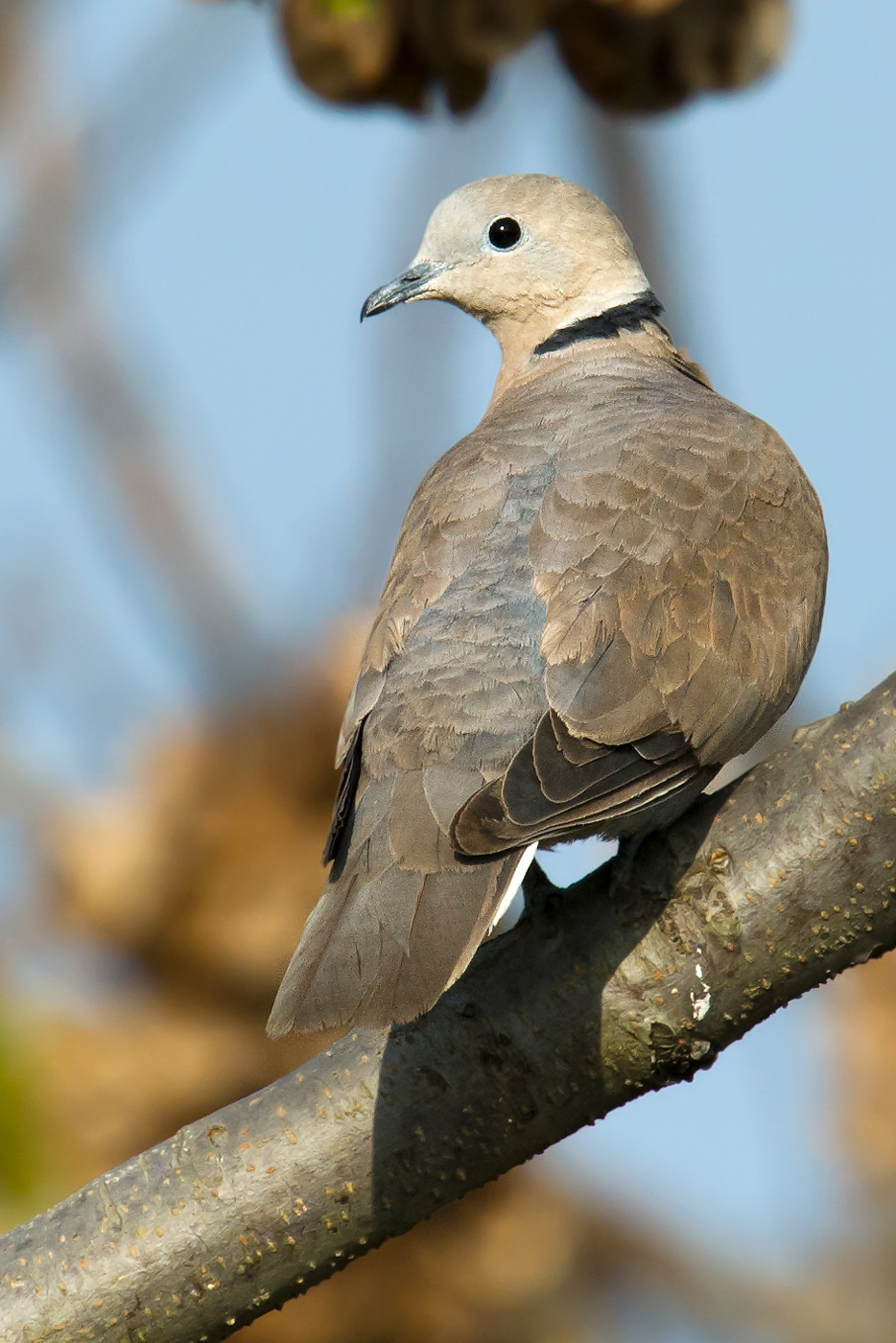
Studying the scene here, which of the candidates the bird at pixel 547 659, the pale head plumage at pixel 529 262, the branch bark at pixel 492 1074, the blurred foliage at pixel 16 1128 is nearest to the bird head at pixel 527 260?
the pale head plumage at pixel 529 262

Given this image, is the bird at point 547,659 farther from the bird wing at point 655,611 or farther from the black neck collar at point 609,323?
the black neck collar at point 609,323

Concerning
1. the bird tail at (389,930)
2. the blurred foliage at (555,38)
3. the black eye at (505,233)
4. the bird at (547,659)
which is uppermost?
the blurred foliage at (555,38)

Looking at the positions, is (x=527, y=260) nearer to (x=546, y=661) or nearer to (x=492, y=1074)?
(x=546, y=661)

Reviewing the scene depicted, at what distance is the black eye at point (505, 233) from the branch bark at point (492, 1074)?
2194 millimetres

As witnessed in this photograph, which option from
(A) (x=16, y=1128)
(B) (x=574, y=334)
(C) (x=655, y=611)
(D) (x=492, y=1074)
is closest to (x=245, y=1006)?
(A) (x=16, y=1128)

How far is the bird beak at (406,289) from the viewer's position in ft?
14.8

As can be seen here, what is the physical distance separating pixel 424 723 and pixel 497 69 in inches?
59.9

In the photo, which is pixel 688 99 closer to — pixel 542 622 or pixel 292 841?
pixel 542 622

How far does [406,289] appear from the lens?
15.0 feet

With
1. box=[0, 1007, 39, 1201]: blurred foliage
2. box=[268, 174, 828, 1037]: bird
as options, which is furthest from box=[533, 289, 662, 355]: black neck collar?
box=[0, 1007, 39, 1201]: blurred foliage

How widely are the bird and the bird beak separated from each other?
2.35ft

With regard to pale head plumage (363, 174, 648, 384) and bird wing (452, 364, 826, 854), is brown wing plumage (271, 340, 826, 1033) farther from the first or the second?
pale head plumage (363, 174, 648, 384)

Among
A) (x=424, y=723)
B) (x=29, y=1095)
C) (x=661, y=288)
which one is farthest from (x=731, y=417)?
(x=29, y=1095)

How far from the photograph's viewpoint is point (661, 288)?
13.3 feet
